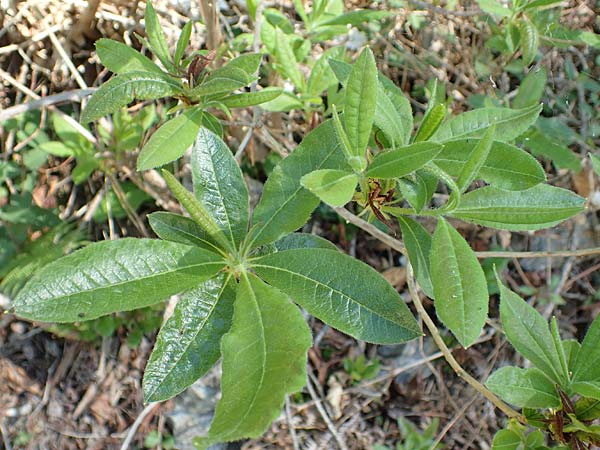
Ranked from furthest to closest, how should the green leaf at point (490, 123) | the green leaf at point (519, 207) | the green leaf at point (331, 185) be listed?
the green leaf at point (490, 123)
the green leaf at point (519, 207)
the green leaf at point (331, 185)

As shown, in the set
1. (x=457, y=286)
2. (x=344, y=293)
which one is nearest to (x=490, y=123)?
(x=457, y=286)

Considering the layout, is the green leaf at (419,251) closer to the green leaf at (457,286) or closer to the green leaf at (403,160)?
the green leaf at (457,286)

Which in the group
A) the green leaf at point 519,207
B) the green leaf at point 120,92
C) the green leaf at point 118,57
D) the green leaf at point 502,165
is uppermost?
the green leaf at point 118,57

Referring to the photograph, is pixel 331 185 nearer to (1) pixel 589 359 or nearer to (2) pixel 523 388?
(2) pixel 523 388

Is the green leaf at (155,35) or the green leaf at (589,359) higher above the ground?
Answer: the green leaf at (155,35)

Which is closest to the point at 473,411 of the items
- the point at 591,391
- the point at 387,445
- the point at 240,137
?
the point at 387,445

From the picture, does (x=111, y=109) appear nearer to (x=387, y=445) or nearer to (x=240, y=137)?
(x=240, y=137)

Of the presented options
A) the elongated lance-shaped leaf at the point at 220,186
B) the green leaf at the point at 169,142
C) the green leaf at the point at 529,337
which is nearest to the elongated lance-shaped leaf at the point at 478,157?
the green leaf at the point at 529,337
